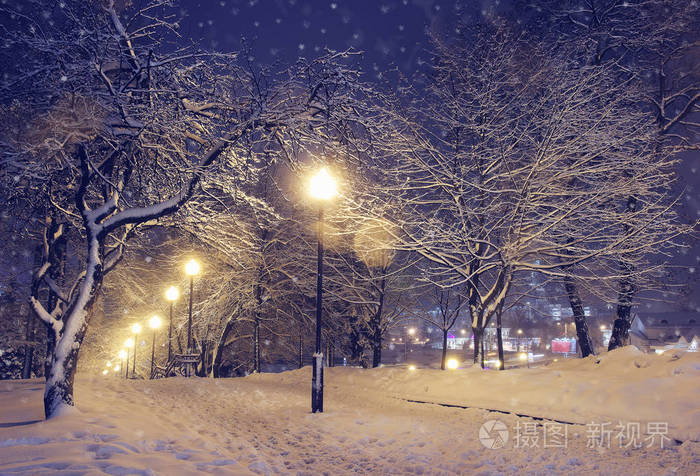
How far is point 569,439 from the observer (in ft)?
24.9

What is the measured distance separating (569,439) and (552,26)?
50.4ft

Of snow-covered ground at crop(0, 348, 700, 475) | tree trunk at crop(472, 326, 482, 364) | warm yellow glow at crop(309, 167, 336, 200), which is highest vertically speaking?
warm yellow glow at crop(309, 167, 336, 200)

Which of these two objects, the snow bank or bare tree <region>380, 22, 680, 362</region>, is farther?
bare tree <region>380, 22, 680, 362</region>

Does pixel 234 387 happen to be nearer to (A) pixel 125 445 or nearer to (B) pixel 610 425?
(A) pixel 125 445

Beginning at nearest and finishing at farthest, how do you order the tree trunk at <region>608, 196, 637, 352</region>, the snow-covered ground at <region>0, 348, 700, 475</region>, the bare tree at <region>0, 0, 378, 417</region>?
the snow-covered ground at <region>0, 348, 700, 475</region>
the bare tree at <region>0, 0, 378, 417</region>
the tree trunk at <region>608, 196, 637, 352</region>

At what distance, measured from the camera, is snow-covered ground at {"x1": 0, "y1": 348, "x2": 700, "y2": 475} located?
18.1ft

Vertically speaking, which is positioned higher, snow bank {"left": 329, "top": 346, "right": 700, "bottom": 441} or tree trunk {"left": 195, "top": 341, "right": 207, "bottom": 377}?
snow bank {"left": 329, "top": 346, "right": 700, "bottom": 441}

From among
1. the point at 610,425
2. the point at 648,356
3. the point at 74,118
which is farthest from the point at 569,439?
the point at 74,118

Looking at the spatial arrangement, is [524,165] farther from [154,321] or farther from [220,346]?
[154,321]

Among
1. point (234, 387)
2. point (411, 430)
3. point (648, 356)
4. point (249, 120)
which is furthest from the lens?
point (234, 387)

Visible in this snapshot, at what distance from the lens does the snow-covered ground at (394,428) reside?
5.51m

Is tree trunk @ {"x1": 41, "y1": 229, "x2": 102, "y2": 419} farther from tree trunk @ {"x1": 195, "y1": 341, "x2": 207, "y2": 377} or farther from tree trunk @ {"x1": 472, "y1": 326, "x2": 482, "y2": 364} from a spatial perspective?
tree trunk @ {"x1": 195, "y1": 341, "x2": 207, "y2": 377}

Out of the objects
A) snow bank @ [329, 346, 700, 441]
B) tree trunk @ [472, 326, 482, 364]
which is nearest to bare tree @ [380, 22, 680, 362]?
tree trunk @ [472, 326, 482, 364]

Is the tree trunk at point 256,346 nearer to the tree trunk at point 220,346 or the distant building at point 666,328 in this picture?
the tree trunk at point 220,346
